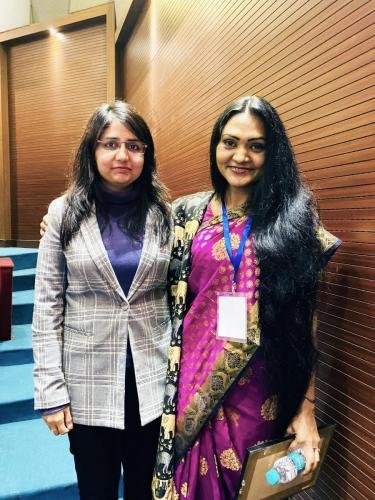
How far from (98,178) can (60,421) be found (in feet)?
1.96

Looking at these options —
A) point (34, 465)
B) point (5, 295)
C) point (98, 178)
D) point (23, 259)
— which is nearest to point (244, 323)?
point (98, 178)

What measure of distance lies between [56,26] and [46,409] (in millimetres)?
4342

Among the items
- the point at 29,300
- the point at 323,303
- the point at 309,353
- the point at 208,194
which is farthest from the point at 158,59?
the point at 309,353

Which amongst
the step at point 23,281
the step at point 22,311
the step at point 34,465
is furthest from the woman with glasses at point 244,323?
the step at point 23,281

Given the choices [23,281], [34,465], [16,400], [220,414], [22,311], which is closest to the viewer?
[220,414]

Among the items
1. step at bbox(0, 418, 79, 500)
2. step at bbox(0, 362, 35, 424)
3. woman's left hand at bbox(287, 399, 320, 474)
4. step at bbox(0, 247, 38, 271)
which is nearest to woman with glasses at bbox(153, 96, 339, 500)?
woman's left hand at bbox(287, 399, 320, 474)

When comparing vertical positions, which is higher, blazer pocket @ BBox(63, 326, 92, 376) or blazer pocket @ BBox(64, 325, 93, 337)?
blazer pocket @ BBox(64, 325, 93, 337)

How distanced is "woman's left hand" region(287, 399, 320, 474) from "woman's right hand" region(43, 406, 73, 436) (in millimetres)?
521

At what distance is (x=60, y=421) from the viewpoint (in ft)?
3.21

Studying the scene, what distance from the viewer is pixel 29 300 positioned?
2.77 m

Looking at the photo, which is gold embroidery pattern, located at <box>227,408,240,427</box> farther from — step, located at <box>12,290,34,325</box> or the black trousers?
step, located at <box>12,290,34,325</box>

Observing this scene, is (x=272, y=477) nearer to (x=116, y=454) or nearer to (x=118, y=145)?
(x=116, y=454)

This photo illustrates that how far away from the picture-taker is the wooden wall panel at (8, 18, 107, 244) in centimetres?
426

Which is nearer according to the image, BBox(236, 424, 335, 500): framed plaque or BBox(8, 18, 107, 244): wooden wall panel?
BBox(236, 424, 335, 500): framed plaque
